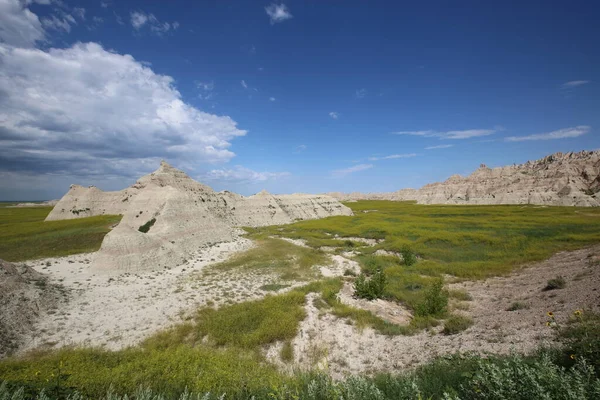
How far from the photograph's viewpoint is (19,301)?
13531mm

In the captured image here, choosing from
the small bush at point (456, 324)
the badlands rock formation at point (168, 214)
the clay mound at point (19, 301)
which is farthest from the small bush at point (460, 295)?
the badlands rock formation at point (168, 214)

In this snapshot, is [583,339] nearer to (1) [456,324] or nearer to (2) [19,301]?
(1) [456,324]

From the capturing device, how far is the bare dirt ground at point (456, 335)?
9375 millimetres

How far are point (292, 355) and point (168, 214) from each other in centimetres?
2825

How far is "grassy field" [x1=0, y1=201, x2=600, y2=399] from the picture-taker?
4.85m

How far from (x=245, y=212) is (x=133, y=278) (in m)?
39.6

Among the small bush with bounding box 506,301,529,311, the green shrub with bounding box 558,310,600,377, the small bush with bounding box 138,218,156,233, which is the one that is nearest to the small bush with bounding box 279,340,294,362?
the green shrub with bounding box 558,310,600,377

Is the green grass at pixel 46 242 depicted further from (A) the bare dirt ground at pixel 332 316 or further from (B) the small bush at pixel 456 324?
(B) the small bush at pixel 456 324

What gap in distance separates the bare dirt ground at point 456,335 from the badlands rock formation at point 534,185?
88.7m

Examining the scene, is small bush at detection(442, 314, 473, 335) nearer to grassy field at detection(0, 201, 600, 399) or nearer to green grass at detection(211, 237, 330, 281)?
grassy field at detection(0, 201, 600, 399)

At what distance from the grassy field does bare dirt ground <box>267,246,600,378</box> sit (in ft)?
2.28

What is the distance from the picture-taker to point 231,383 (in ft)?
21.4

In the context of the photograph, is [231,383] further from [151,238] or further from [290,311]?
[151,238]

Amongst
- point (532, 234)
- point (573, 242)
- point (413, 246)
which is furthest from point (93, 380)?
point (532, 234)
